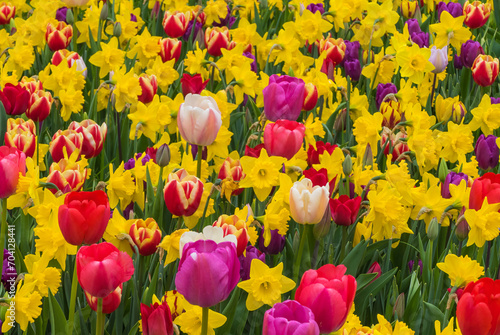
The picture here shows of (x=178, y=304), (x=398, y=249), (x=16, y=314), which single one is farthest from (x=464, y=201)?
(x=16, y=314)

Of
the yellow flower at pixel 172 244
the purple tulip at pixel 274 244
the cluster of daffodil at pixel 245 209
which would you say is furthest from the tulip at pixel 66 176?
the purple tulip at pixel 274 244

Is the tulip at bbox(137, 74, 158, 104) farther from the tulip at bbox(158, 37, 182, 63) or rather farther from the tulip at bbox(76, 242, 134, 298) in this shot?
the tulip at bbox(76, 242, 134, 298)

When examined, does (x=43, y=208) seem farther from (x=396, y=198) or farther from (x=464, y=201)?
(x=464, y=201)

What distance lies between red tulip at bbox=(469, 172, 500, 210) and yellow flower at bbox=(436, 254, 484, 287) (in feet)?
0.75

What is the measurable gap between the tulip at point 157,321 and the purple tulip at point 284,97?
1.17m

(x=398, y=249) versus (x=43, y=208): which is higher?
(x=43, y=208)

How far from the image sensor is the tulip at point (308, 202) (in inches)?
66.4

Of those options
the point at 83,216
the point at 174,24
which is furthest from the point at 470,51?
the point at 83,216

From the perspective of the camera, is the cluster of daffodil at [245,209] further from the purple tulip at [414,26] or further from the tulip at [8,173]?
the purple tulip at [414,26]

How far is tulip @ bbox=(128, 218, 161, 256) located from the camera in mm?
1744

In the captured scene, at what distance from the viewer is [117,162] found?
2955 mm

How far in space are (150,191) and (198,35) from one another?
208 cm

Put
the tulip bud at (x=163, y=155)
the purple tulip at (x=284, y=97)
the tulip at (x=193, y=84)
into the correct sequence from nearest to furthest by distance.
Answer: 1. the tulip bud at (x=163, y=155)
2. the purple tulip at (x=284, y=97)
3. the tulip at (x=193, y=84)

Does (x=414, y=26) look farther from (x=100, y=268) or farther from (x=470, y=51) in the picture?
(x=100, y=268)
